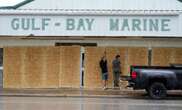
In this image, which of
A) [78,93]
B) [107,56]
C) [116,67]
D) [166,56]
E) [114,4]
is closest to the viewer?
[78,93]

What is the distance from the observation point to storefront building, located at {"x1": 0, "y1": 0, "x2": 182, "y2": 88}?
30703mm

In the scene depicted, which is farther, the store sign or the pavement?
the store sign

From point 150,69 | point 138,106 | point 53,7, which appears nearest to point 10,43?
point 53,7

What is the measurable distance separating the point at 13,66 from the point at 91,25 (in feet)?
14.9

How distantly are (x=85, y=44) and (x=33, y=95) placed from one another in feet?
18.8

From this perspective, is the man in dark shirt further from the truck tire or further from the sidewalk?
the truck tire

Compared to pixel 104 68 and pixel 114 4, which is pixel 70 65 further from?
pixel 114 4

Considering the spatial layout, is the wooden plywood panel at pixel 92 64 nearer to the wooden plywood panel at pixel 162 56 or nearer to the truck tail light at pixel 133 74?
the wooden plywood panel at pixel 162 56

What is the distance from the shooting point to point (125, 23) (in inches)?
1212

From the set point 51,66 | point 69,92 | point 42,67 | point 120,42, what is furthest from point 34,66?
point 120,42

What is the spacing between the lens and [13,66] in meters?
31.1

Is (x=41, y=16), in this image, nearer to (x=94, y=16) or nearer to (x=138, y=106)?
(x=94, y=16)

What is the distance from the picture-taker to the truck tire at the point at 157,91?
2598 centimetres

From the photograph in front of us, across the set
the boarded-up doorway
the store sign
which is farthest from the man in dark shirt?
the store sign
